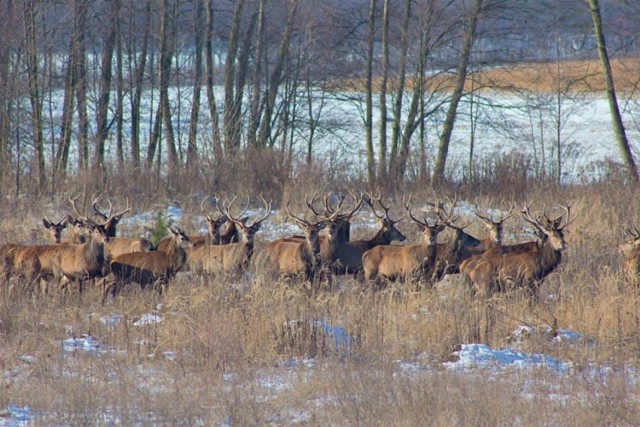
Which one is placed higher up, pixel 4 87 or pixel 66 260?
pixel 4 87

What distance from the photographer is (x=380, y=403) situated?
306 inches

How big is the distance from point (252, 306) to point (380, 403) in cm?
376

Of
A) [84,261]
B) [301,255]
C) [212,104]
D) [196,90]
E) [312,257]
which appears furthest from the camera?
[196,90]

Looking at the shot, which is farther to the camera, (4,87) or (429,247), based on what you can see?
(4,87)

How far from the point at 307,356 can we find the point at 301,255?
14.5ft

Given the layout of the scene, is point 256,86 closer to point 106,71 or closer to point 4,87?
point 106,71

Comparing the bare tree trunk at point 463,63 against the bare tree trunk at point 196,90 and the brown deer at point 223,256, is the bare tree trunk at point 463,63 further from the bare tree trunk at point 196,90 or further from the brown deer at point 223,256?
the brown deer at point 223,256

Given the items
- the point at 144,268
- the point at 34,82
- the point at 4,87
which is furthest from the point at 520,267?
the point at 4,87

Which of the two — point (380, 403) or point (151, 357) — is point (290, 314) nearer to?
point (151, 357)

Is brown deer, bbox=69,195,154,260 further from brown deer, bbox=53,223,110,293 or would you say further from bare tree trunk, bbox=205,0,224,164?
bare tree trunk, bbox=205,0,224,164

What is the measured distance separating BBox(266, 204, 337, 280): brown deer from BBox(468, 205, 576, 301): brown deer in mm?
2345

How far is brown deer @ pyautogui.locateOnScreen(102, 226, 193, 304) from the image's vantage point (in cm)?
1345

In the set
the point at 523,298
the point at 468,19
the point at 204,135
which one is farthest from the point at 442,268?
the point at 468,19

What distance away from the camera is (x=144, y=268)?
45.0ft
